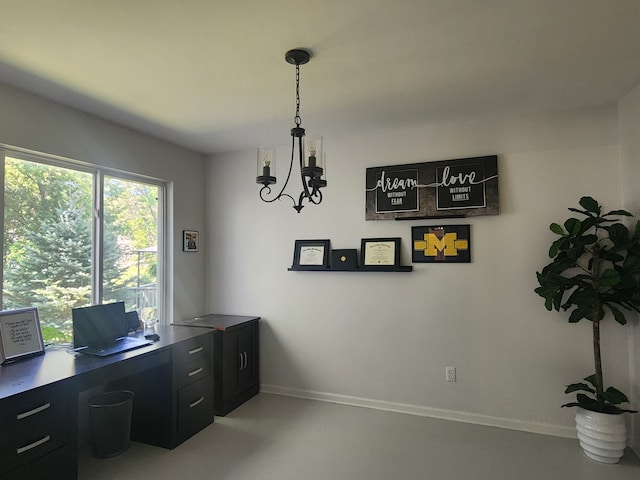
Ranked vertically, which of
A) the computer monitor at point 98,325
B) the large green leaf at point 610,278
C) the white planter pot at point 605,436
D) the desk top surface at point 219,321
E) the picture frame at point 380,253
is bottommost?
the white planter pot at point 605,436

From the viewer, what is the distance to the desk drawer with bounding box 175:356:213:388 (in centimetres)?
281

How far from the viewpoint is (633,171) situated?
2.58 metres

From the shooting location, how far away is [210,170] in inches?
163

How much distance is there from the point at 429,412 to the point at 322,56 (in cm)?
286

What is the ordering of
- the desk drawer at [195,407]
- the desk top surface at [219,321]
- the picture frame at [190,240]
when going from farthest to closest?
1. the picture frame at [190,240]
2. the desk top surface at [219,321]
3. the desk drawer at [195,407]

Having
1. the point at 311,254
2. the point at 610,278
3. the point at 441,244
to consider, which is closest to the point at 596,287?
the point at 610,278

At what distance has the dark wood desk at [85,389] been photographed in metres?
1.79

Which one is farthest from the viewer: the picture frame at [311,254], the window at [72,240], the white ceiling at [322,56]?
the picture frame at [311,254]

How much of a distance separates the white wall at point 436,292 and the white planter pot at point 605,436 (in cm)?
38

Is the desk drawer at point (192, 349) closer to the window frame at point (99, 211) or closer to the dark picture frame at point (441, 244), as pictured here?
the window frame at point (99, 211)

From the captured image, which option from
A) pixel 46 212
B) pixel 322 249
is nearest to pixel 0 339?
pixel 46 212

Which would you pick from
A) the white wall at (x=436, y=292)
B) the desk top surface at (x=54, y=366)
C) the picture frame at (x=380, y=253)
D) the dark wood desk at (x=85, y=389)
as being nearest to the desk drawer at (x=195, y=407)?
the dark wood desk at (x=85, y=389)

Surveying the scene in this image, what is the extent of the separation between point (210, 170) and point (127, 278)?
57.4 inches

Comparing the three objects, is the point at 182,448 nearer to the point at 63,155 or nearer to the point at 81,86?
the point at 63,155
